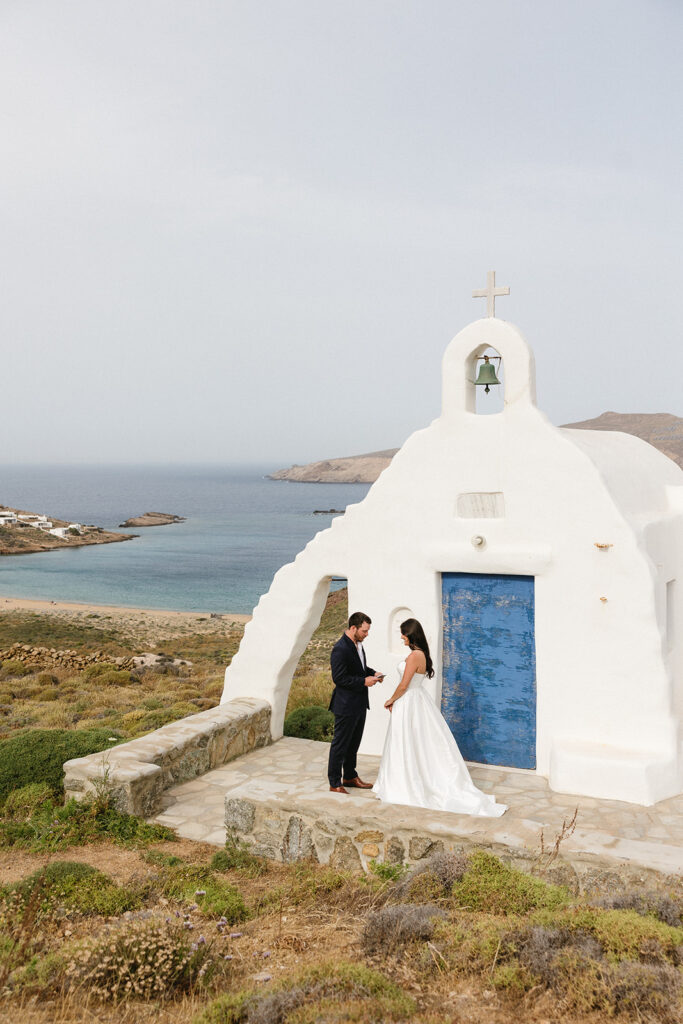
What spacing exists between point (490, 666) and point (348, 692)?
2.01 meters

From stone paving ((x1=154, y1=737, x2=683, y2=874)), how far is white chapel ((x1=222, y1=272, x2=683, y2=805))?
35 cm

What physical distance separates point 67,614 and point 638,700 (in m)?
39.5

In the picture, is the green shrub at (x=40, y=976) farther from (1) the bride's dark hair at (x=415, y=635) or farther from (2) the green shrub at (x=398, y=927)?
(1) the bride's dark hair at (x=415, y=635)

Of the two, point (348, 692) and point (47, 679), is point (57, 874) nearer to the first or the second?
point (348, 692)

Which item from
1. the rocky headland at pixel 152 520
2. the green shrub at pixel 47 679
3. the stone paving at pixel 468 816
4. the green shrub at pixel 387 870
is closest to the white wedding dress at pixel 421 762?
the stone paving at pixel 468 816

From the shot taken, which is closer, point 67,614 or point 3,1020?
point 3,1020

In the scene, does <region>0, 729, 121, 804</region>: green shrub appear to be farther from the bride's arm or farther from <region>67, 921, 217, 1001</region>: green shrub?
<region>67, 921, 217, 1001</region>: green shrub

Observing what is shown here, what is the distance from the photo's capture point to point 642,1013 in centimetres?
402

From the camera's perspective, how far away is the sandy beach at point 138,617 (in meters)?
40.1

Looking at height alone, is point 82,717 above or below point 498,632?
below

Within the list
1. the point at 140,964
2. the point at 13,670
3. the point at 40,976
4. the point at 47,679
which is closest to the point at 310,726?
the point at 140,964

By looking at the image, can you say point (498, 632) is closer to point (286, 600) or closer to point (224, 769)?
point (286, 600)

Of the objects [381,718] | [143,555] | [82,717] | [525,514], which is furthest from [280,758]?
[143,555]

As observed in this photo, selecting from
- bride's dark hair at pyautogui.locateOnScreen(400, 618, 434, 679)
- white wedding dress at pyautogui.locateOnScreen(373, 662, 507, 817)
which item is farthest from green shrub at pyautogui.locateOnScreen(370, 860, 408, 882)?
bride's dark hair at pyautogui.locateOnScreen(400, 618, 434, 679)
